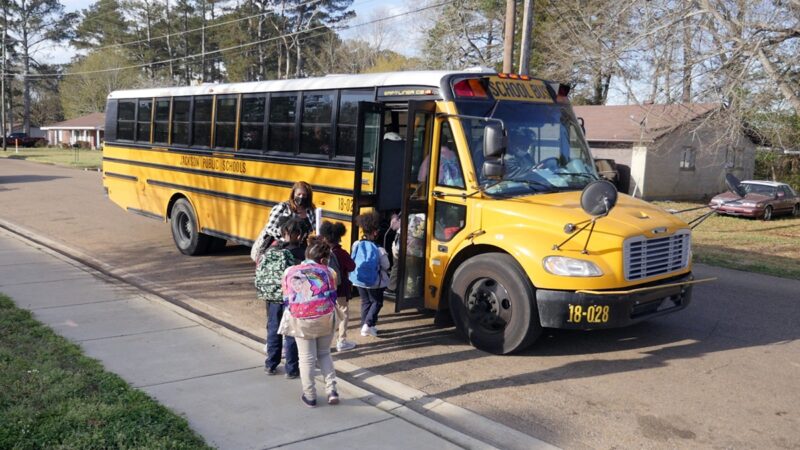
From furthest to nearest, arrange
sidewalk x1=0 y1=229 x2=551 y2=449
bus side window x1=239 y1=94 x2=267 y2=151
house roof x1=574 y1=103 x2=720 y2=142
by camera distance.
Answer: house roof x1=574 y1=103 x2=720 y2=142, bus side window x1=239 y1=94 x2=267 y2=151, sidewalk x1=0 y1=229 x2=551 y2=449

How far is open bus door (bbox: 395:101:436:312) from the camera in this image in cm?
687

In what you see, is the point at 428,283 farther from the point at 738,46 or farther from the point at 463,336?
the point at 738,46

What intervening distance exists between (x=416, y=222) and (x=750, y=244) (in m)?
12.2

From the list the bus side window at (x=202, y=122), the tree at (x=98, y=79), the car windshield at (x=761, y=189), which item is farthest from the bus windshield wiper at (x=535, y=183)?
the tree at (x=98, y=79)

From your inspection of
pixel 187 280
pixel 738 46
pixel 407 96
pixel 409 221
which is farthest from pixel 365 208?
pixel 738 46

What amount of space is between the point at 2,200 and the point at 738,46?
1878 cm

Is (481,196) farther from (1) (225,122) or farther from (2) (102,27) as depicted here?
(2) (102,27)

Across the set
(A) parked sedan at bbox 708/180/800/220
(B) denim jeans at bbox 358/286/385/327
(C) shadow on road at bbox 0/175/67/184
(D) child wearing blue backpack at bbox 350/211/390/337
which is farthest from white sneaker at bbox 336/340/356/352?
(C) shadow on road at bbox 0/175/67/184

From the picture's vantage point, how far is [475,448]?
4.41 meters

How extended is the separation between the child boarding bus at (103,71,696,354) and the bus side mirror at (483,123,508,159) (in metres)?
0.01

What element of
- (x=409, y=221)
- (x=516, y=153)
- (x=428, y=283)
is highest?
(x=516, y=153)

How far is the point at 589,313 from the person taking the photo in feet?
19.2

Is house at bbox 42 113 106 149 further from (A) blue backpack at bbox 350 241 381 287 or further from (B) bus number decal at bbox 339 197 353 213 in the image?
(A) blue backpack at bbox 350 241 381 287

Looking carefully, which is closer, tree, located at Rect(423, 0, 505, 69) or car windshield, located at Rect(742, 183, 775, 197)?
car windshield, located at Rect(742, 183, 775, 197)
